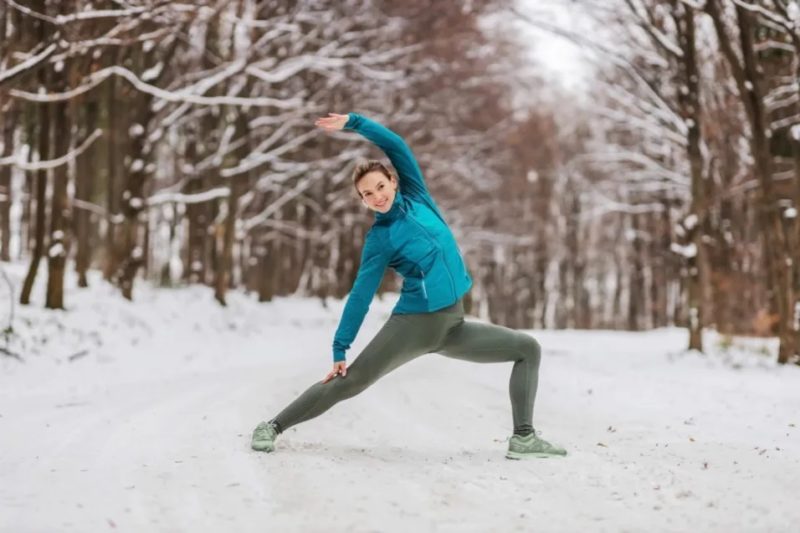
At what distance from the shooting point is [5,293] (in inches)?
508

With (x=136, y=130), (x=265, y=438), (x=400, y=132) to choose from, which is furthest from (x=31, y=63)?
(x=400, y=132)

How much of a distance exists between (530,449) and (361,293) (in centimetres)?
136

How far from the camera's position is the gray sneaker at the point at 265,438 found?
4.42 metres

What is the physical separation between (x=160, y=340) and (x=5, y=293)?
3.46 m

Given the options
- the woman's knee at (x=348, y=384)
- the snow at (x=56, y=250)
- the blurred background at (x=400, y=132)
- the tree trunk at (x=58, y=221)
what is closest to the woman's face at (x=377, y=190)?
the woman's knee at (x=348, y=384)

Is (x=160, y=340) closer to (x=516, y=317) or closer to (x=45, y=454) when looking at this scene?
(x=45, y=454)

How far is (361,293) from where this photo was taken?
14.5ft

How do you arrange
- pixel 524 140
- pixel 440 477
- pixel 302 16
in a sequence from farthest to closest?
pixel 524 140 < pixel 302 16 < pixel 440 477

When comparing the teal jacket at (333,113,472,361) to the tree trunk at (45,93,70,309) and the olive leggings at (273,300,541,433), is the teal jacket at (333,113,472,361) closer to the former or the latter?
the olive leggings at (273,300,541,433)

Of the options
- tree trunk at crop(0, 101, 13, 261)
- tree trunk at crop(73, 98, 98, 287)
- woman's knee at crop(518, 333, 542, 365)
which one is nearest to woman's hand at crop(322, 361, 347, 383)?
woman's knee at crop(518, 333, 542, 365)

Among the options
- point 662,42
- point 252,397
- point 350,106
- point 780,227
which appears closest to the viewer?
point 252,397

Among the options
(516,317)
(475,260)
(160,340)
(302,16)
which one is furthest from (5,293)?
(516,317)

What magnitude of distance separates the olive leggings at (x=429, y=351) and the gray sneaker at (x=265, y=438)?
0.24 feet

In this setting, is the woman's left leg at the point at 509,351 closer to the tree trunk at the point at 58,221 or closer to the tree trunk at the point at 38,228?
the tree trunk at the point at 58,221
